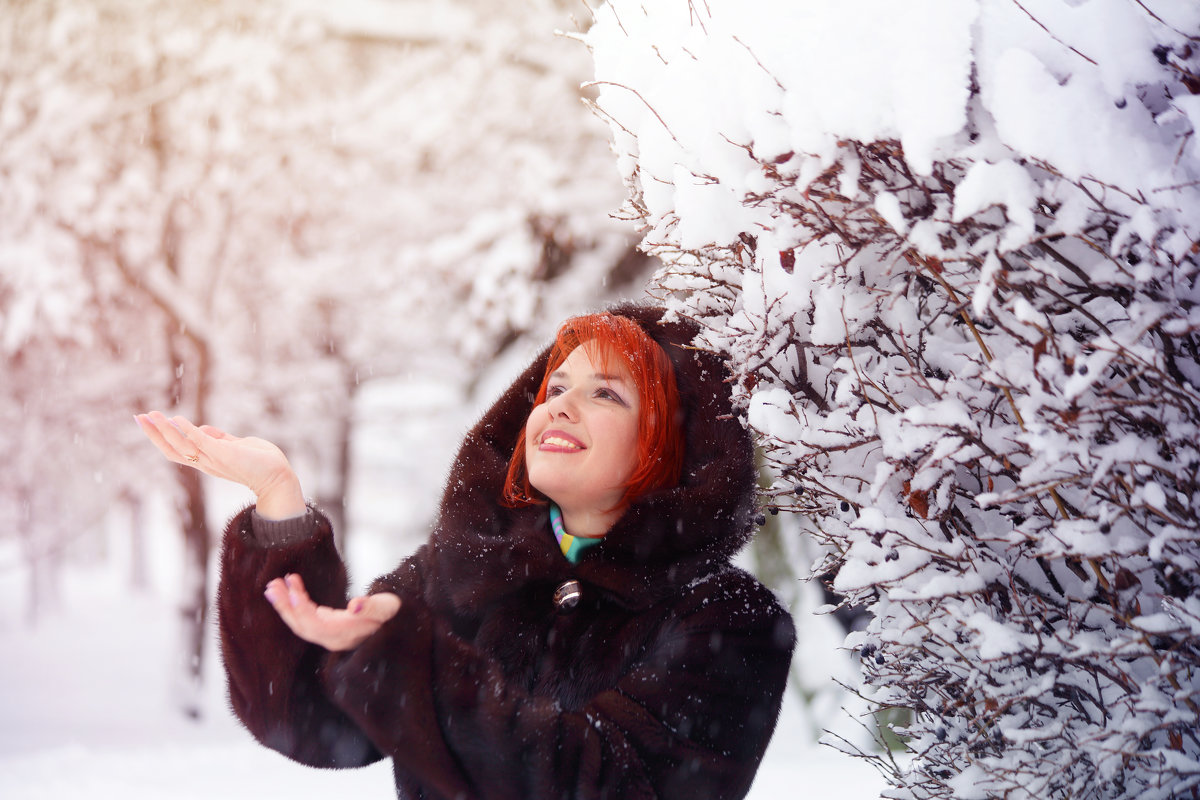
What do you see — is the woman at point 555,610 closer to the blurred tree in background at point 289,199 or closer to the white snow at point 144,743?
the white snow at point 144,743

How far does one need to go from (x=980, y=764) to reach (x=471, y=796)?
94 cm

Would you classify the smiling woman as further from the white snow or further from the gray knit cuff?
the white snow

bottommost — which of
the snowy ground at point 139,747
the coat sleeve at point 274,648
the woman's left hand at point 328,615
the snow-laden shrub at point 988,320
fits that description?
the snowy ground at point 139,747

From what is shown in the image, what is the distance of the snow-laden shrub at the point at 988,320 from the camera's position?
1034 millimetres

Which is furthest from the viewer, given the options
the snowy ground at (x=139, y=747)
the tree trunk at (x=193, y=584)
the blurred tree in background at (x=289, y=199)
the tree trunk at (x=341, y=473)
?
the tree trunk at (x=341, y=473)

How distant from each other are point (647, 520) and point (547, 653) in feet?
1.27

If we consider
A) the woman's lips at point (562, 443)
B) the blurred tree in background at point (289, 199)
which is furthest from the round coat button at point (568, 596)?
the blurred tree in background at point (289, 199)

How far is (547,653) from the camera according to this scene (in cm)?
190

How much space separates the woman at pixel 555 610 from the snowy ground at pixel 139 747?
3945 mm

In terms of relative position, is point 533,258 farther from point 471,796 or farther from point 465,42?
point 471,796

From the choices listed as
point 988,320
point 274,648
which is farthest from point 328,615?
point 988,320

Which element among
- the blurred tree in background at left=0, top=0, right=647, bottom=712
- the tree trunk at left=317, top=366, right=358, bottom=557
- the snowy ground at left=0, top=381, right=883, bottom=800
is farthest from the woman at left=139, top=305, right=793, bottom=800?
the tree trunk at left=317, top=366, right=358, bottom=557

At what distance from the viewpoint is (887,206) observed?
113cm

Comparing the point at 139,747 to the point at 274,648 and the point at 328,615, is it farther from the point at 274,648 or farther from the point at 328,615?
the point at 328,615
